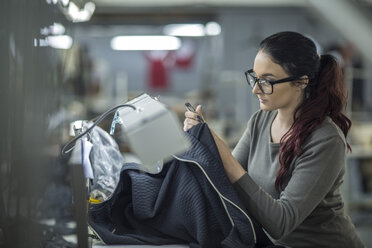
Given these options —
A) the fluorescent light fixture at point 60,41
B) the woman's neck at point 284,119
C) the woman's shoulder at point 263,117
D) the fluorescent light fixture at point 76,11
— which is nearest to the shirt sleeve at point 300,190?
the woman's neck at point 284,119

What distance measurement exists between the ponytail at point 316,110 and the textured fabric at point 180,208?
0.78 ft

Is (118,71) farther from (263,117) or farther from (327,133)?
(327,133)

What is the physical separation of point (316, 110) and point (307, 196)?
0.26 metres

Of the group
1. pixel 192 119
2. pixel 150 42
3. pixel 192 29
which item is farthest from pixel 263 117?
pixel 150 42

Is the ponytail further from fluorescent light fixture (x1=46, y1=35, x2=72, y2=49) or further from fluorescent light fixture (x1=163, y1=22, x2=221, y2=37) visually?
fluorescent light fixture (x1=163, y1=22, x2=221, y2=37)

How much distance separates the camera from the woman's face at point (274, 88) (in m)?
1.42

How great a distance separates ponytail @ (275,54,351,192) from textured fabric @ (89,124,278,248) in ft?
0.78

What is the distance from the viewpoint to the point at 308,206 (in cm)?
134

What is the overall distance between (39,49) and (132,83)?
41.2 ft

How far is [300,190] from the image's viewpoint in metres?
1.34

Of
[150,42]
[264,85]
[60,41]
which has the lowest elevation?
[264,85]

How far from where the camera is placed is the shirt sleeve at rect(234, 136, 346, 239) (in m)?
1.31

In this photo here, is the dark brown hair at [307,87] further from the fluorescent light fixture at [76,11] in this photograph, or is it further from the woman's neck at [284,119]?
the fluorescent light fixture at [76,11]

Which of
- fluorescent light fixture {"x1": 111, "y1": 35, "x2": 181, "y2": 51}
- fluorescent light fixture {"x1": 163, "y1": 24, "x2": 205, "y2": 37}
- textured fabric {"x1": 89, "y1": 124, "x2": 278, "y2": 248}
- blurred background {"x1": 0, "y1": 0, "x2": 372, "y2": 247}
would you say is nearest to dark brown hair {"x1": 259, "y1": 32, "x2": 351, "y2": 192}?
textured fabric {"x1": 89, "y1": 124, "x2": 278, "y2": 248}
